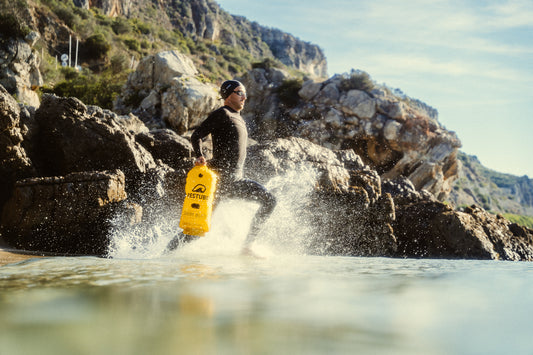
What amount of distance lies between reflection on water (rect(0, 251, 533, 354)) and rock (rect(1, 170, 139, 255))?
2.83 metres

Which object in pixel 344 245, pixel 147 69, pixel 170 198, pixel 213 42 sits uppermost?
pixel 213 42

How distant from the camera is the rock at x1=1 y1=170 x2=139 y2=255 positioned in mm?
6094

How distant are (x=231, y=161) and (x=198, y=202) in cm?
83

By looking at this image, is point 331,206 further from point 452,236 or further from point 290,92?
point 290,92

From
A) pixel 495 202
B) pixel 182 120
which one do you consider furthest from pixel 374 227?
pixel 495 202

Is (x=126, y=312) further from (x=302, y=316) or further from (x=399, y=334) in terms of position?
(x=399, y=334)

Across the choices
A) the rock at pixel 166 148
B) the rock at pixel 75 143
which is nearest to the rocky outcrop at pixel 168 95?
the rock at pixel 166 148

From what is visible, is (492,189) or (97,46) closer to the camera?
(97,46)

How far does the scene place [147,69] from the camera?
21.8 m

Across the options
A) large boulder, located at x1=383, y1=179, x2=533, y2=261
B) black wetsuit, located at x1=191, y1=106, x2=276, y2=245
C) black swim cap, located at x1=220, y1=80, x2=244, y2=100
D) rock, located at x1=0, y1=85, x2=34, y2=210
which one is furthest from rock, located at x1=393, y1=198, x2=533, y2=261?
rock, located at x1=0, y1=85, x2=34, y2=210

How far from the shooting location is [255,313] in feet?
6.98

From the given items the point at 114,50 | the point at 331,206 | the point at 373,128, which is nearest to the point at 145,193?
the point at 331,206

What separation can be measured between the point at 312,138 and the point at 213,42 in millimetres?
73365

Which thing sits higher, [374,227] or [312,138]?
[312,138]
